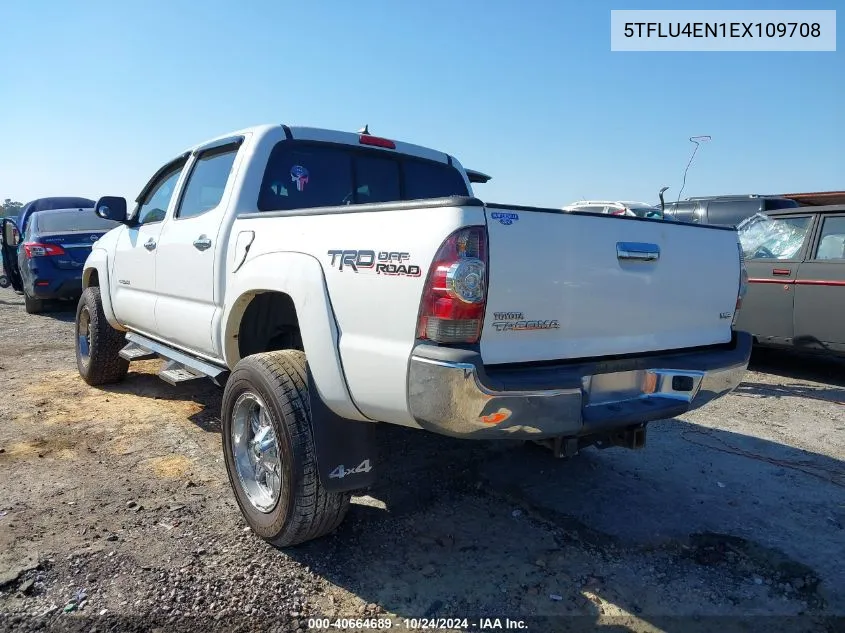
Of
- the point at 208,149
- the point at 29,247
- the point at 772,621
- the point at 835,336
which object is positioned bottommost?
the point at 772,621

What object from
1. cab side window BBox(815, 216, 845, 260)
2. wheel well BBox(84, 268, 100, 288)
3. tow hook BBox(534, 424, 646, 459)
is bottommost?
tow hook BBox(534, 424, 646, 459)

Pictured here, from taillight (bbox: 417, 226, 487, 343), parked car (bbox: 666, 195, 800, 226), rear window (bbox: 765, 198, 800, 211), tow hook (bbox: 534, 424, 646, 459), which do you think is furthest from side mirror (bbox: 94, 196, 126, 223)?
rear window (bbox: 765, 198, 800, 211)

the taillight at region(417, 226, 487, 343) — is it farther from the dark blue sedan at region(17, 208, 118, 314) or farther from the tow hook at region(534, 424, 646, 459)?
the dark blue sedan at region(17, 208, 118, 314)

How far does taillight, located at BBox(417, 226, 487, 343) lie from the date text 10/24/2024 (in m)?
1.11

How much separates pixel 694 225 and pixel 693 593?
1633 mm

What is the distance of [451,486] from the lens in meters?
3.57

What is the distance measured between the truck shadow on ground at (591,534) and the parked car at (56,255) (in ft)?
24.6

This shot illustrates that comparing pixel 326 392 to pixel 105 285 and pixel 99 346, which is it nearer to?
pixel 105 285

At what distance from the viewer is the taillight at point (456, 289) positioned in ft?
6.97

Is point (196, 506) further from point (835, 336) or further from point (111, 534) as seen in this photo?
point (835, 336)

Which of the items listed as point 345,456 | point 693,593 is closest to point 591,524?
point 693,593

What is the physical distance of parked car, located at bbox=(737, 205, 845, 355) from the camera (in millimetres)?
5988

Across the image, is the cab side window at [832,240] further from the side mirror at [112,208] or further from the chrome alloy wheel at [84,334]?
the chrome alloy wheel at [84,334]

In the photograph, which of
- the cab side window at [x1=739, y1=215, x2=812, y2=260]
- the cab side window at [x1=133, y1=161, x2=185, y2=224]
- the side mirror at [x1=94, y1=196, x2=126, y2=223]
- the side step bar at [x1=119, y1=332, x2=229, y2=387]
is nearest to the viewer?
the side step bar at [x1=119, y1=332, x2=229, y2=387]
